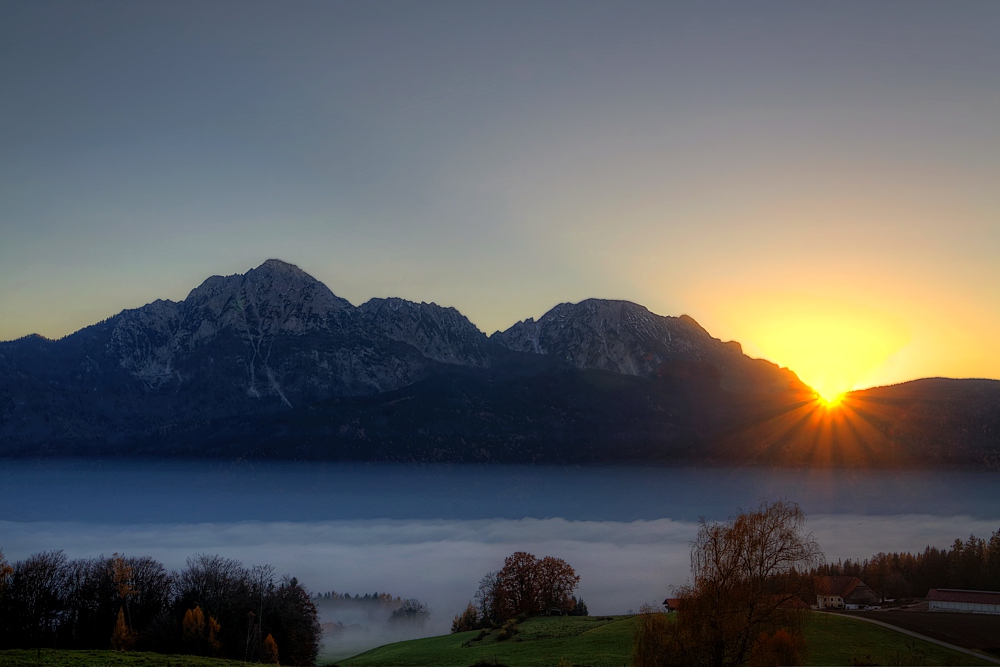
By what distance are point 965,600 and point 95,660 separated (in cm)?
12837

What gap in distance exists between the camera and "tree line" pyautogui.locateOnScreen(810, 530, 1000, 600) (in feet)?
489

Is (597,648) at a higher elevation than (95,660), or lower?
lower

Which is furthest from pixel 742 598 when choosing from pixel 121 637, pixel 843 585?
pixel 843 585

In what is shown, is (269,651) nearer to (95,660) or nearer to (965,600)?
(95,660)

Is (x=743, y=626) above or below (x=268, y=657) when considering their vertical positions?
above

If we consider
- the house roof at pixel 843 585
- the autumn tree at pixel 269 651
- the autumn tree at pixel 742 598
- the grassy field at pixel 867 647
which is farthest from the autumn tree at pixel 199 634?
the house roof at pixel 843 585

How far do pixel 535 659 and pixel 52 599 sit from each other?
61113 mm

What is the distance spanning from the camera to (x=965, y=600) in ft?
406

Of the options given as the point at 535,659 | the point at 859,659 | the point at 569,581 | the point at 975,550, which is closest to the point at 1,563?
the point at 535,659

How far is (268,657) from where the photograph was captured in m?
84.1

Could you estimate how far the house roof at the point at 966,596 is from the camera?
407 feet

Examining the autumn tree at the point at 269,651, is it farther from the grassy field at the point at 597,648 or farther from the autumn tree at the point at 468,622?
the autumn tree at the point at 468,622

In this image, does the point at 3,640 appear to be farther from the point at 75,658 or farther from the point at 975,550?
the point at 975,550

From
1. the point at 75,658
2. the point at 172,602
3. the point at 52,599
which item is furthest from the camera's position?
the point at 172,602
